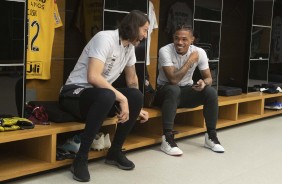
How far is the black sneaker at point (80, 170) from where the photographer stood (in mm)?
2201

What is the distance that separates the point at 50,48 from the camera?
294 centimetres

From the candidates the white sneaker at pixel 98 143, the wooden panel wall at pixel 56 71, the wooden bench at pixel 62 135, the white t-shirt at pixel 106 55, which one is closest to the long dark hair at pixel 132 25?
the white t-shirt at pixel 106 55

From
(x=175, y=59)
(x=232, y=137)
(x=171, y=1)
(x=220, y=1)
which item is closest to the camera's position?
(x=175, y=59)

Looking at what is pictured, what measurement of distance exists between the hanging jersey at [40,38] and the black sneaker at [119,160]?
0.81 meters

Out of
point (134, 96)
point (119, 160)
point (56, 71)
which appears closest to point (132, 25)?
point (134, 96)

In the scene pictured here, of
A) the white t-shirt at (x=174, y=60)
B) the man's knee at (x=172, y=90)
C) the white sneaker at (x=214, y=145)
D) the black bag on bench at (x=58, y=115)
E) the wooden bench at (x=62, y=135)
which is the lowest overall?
the white sneaker at (x=214, y=145)

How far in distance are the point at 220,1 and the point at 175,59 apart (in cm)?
126

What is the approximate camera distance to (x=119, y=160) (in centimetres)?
248

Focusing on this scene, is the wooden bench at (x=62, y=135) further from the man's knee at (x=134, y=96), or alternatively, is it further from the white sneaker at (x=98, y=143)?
the man's knee at (x=134, y=96)

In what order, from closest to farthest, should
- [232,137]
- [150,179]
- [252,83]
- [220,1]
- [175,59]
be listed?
[150,179] → [175,59] → [232,137] → [220,1] → [252,83]

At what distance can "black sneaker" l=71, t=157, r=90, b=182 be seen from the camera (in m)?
2.20

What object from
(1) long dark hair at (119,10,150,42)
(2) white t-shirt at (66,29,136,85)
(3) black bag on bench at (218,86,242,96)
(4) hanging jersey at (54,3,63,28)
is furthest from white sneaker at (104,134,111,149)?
(3) black bag on bench at (218,86,242,96)

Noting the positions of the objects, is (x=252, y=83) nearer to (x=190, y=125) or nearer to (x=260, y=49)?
(x=260, y=49)

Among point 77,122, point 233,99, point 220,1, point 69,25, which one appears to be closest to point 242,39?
point 220,1
